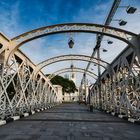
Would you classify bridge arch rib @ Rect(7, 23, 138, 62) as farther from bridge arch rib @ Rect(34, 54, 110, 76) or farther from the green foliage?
the green foliage

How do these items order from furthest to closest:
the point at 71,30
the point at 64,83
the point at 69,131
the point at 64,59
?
the point at 64,83 → the point at 64,59 → the point at 71,30 → the point at 69,131

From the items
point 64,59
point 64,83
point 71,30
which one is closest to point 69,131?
point 71,30

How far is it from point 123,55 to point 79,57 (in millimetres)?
13747

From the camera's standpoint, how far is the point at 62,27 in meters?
19.8

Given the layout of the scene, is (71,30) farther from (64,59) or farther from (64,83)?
(64,83)

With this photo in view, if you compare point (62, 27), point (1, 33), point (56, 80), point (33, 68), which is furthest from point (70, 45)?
point (56, 80)

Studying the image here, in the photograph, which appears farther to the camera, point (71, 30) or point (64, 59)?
point (64, 59)

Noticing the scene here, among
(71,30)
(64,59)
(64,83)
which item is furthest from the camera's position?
(64,83)

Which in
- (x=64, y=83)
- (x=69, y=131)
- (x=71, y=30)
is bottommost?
(x=69, y=131)

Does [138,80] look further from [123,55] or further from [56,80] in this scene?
[56,80]

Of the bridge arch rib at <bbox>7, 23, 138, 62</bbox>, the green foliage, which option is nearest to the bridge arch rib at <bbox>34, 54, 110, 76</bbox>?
the bridge arch rib at <bbox>7, 23, 138, 62</bbox>

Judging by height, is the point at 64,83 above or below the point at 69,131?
above

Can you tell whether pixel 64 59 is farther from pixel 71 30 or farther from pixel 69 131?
pixel 69 131

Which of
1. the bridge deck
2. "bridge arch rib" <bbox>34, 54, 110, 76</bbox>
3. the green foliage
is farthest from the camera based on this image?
the green foliage
